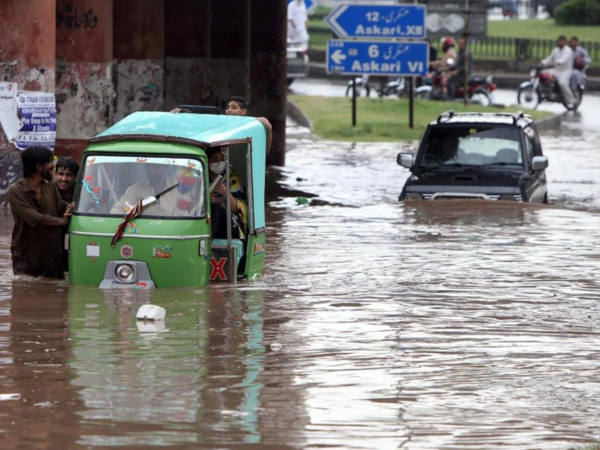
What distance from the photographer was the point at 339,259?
14273mm

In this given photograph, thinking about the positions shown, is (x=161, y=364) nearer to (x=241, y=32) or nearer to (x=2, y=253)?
(x=2, y=253)

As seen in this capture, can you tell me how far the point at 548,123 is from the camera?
1328 inches

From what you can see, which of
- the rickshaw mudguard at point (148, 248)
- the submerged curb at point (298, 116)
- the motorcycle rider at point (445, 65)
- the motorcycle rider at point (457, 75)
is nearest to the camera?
the rickshaw mudguard at point (148, 248)

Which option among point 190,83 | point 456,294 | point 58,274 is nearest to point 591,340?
point 456,294

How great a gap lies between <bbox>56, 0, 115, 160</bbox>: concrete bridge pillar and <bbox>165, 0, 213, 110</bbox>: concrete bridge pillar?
4.10 meters

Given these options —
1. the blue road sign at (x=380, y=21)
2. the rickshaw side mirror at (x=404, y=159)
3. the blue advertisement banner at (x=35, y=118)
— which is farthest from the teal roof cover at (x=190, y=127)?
the blue road sign at (x=380, y=21)

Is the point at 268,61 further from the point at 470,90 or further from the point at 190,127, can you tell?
the point at 190,127

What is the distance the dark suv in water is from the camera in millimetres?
17766

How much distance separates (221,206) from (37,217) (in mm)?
1569

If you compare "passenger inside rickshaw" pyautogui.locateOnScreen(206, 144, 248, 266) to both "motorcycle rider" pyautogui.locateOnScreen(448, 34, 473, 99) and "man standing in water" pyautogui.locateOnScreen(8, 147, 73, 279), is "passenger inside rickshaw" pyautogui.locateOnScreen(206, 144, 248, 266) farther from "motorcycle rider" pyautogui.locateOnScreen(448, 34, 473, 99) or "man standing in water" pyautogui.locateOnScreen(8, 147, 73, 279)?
"motorcycle rider" pyautogui.locateOnScreen(448, 34, 473, 99)

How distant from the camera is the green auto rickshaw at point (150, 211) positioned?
11.6 meters

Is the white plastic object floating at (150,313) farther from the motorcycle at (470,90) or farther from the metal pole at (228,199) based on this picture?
the motorcycle at (470,90)

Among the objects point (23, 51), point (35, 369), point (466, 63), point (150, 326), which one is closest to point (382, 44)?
point (466, 63)

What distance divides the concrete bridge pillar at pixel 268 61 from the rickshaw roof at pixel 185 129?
13624 mm
